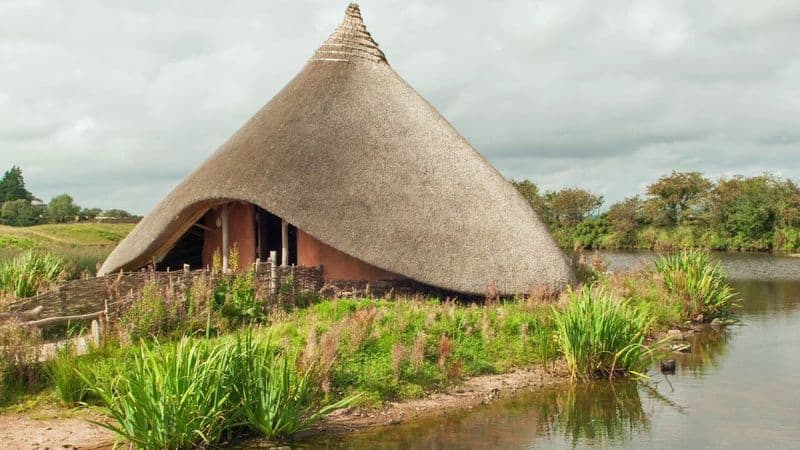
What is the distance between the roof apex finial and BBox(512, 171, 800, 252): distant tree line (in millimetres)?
29323

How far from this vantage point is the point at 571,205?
188ft

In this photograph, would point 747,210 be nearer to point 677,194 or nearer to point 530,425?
point 677,194

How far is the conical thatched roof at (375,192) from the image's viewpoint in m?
12.9

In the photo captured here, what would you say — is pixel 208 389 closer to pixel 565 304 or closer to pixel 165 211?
pixel 565 304

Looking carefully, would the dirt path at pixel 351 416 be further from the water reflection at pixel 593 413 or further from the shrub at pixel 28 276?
the shrub at pixel 28 276

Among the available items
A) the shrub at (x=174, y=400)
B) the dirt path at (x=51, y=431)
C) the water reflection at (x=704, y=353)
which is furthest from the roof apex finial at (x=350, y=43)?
the shrub at (x=174, y=400)

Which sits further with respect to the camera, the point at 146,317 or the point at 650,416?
the point at 146,317

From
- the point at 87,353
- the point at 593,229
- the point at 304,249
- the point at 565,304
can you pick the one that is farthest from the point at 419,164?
the point at 593,229

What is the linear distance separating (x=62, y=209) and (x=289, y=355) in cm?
5234

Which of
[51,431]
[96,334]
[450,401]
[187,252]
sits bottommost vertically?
[450,401]

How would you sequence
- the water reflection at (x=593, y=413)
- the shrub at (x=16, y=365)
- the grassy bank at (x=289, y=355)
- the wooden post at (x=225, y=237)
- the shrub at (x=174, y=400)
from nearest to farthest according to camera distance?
the shrub at (x=174, y=400) → the grassy bank at (x=289, y=355) → the water reflection at (x=593, y=413) → the shrub at (x=16, y=365) → the wooden post at (x=225, y=237)

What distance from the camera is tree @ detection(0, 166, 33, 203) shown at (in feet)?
205

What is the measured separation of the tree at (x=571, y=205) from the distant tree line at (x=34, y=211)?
35.4 m

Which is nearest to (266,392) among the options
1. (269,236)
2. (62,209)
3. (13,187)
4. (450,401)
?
(450,401)
